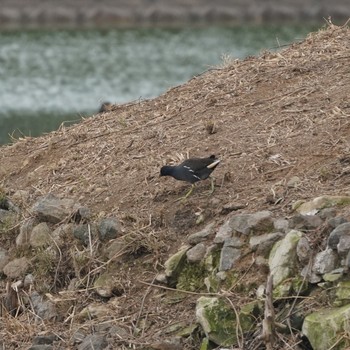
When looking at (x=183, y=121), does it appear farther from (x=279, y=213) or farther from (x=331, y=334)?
(x=331, y=334)

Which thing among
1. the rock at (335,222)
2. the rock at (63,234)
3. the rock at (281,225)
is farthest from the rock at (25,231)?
the rock at (335,222)

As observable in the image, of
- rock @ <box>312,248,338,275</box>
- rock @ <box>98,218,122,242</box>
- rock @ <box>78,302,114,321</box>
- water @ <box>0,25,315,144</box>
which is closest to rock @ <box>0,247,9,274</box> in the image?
rock @ <box>98,218,122,242</box>

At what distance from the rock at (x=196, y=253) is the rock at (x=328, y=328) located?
2.87 ft

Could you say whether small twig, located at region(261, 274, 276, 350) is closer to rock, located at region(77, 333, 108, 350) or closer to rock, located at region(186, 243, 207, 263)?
rock, located at region(186, 243, 207, 263)

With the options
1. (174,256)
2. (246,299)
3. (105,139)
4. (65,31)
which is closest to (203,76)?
(105,139)

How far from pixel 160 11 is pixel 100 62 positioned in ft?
18.2

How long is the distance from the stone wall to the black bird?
2333 centimetres

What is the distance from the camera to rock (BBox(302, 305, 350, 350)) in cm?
480

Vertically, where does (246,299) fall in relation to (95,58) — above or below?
above

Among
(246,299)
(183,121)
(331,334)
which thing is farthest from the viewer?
(183,121)

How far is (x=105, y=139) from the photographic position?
7574 mm

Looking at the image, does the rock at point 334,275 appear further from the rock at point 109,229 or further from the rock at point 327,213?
the rock at point 109,229

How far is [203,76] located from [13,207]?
2060 millimetres

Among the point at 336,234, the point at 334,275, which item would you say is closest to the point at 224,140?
the point at 336,234
